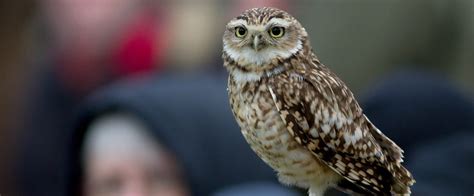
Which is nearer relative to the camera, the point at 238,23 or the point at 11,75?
the point at 238,23

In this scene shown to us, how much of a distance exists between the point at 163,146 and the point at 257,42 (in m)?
2.41

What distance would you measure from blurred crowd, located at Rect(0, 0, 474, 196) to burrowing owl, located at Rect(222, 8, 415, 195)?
0.06 metres

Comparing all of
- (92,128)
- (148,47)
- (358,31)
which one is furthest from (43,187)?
(148,47)

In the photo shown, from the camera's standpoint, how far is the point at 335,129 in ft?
4.12

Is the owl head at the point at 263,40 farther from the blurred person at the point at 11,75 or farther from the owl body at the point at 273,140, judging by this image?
the blurred person at the point at 11,75

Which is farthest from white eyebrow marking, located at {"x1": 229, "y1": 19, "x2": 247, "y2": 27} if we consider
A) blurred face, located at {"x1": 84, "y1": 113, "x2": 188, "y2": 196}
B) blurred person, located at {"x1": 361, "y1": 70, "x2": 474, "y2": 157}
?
blurred face, located at {"x1": 84, "y1": 113, "x2": 188, "y2": 196}

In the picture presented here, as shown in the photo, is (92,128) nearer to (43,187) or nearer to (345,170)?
(43,187)

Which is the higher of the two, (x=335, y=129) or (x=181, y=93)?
(x=335, y=129)

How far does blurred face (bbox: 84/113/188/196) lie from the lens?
349 cm

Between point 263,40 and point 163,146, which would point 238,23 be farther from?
point 163,146

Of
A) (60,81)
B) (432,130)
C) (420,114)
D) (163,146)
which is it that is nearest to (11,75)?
(60,81)

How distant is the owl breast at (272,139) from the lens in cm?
133

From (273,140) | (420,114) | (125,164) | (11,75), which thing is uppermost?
(273,140)

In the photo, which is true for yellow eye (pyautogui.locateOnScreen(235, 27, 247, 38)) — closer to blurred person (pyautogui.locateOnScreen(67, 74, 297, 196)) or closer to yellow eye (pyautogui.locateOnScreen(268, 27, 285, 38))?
yellow eye (pyautogui.locateOnScreen(268, 27, 285, 38))
